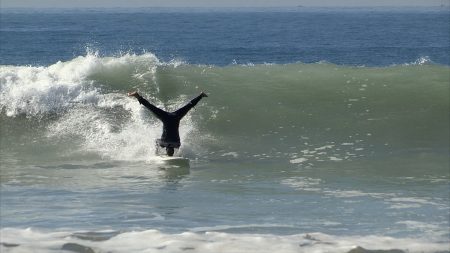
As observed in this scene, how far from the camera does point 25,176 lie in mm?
14867

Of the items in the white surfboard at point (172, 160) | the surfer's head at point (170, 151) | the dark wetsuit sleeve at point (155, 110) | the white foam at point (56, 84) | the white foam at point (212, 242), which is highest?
the dark wetsuit sleeve at point (155, 110)

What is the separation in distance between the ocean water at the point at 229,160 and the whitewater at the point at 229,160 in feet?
0.09

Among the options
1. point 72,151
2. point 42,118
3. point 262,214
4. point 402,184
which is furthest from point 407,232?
point 42,118

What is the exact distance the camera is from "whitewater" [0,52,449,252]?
10.8 meters

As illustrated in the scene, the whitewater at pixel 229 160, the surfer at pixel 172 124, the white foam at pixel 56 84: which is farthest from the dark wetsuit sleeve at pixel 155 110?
the white foam at pixel 56 84

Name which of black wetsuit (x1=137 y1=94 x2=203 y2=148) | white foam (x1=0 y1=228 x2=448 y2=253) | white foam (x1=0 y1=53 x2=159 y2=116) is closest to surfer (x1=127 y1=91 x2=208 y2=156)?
black wetsuit (x1=137 y1=94 x2=203 y2=148)

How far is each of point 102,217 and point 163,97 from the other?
8953mm

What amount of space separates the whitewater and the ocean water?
0.03 meters

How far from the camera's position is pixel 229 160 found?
1645 centimetres

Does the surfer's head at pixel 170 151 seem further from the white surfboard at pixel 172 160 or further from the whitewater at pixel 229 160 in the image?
the whitewater at pixel 229 160

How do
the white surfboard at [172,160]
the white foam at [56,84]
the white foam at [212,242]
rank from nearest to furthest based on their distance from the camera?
the white foam at [212,242]
the white surfboard at [172,160]
the white foam at [56,84]

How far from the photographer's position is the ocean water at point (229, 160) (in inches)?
425

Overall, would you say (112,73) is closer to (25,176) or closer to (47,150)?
(47,150)

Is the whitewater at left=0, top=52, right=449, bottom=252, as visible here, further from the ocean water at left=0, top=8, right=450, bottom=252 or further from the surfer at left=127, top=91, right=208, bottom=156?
the surfer at left=127, top=91, right=208, bottom=156
